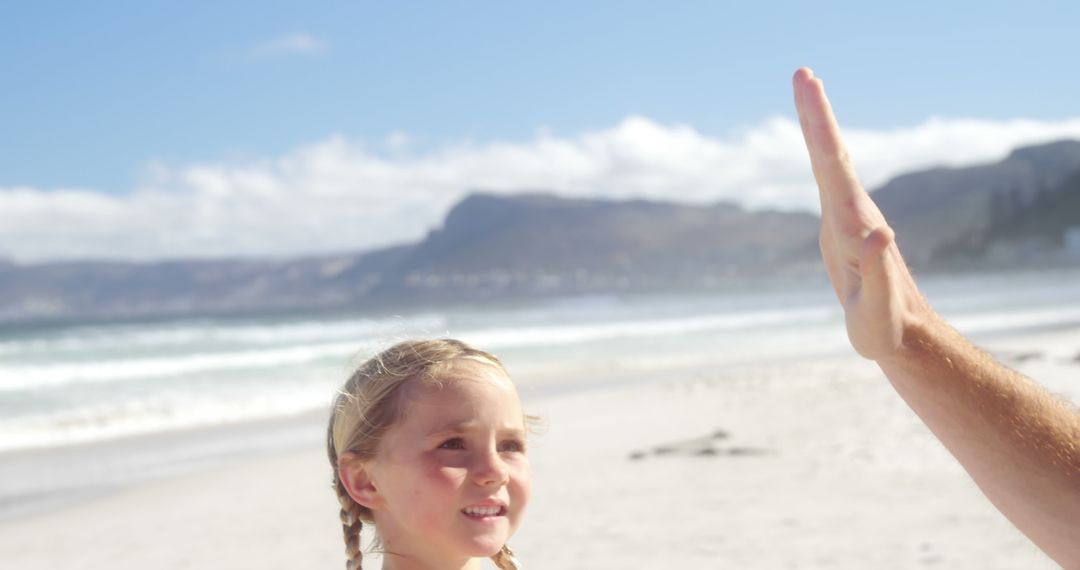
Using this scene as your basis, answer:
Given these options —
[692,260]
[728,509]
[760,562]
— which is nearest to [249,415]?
[728,509]

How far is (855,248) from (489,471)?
71 centimetres

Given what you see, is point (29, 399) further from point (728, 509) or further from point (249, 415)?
point (728, 509)

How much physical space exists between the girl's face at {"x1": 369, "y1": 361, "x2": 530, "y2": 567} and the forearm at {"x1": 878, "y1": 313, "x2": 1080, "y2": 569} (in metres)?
0.69

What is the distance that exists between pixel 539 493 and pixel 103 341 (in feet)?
89.1

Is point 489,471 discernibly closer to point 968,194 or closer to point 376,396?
point 376,396

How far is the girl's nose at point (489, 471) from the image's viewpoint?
178 cm

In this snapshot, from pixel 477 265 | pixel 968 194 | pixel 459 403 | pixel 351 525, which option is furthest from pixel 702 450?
pixel 968 194

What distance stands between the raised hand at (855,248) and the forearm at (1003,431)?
0.14 feet

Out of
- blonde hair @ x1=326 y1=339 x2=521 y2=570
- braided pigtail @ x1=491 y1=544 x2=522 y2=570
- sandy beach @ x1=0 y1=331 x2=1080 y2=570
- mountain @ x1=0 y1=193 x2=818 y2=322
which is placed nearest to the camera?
blonde hair @ x1=326 y1=339 x2=521 y2=570

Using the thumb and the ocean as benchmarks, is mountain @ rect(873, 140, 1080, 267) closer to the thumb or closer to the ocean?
the ocean

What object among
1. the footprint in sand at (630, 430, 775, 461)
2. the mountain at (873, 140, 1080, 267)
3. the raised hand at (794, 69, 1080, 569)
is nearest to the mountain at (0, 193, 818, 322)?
the mountain at (873, 140, 1080, 267)

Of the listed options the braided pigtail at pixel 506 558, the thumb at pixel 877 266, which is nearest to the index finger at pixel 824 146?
the thumb at pixel 877 266

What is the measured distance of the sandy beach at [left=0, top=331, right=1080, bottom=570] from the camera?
4.95 m

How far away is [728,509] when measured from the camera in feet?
19.0
